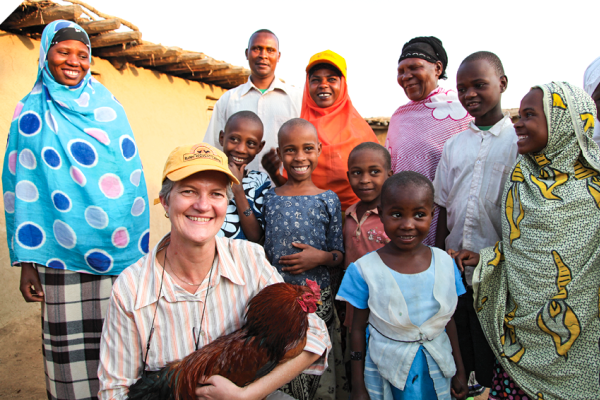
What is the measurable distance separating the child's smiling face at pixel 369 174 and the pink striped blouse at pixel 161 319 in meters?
1.13

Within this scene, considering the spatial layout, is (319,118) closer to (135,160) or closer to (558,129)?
(135,160)

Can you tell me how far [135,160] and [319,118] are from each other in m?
1.66

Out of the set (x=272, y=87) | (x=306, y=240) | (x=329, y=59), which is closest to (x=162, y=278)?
(x=306, y=240)

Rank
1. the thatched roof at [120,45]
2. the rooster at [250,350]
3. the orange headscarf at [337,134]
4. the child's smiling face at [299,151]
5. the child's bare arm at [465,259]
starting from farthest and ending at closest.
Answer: the thatched roof at [120,45] → the orange headscarf at [337,134] → the child's smiling face at [299,151] → the child's bare arm at [465,259] → the rooster at [250,350]

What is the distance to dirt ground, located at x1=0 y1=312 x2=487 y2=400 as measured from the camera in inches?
150

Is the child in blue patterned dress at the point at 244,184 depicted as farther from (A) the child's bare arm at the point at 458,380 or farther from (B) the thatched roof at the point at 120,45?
(B) the thatched roof at the point at 120,45

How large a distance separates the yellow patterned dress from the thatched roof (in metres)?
5.34

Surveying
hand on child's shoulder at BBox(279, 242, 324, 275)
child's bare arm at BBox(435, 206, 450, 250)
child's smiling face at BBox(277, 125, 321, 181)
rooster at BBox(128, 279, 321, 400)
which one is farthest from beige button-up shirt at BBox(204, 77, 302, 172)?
rooster at BBox(128, 279, 321, 400)

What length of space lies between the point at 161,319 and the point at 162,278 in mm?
193

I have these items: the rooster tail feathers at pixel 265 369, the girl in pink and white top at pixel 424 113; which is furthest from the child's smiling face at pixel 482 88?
the rooster tail feathers at pixel 265 369

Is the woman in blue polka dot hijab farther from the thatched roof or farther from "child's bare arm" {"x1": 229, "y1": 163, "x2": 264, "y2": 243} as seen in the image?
the thatched roof

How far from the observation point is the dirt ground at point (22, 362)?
12.5ft

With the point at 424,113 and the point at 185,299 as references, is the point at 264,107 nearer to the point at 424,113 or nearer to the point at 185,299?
the point at 424,113

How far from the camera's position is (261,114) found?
3.81 metres
